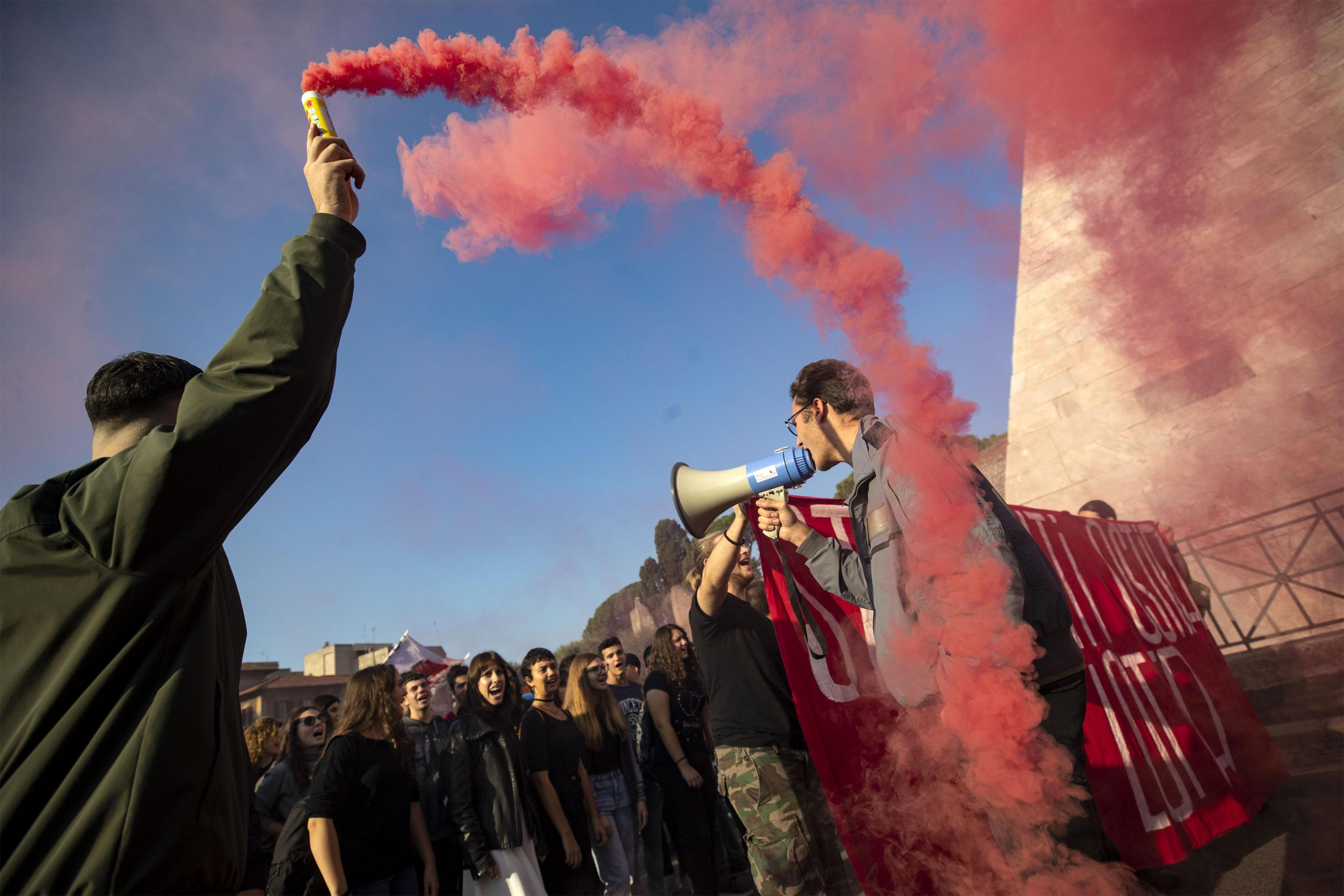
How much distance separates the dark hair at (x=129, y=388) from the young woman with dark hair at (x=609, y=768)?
418 centimetres

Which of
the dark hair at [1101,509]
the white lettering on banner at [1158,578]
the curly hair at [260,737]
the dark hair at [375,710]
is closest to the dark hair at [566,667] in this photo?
the dark hair at [375,710]

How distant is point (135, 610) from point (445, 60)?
2417 millimetres

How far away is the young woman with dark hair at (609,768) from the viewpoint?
4.76 metres

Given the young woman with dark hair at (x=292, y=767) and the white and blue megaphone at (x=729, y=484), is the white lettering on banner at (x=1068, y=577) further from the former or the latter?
the young woman with dark hair at (x=292, y=767)

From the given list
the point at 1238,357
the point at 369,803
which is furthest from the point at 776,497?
the point at 1238,357

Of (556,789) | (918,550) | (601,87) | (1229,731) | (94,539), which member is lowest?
(1229,731)

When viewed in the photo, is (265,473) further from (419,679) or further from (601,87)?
(419,679)

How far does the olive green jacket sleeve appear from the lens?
1.09 metres

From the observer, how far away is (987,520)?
2.35 metres

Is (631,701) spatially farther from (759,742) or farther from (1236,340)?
(1236,340)

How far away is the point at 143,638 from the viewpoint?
1.10m

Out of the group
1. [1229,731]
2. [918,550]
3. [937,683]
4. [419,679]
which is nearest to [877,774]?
[937,683]

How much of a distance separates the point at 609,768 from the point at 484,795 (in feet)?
4.11

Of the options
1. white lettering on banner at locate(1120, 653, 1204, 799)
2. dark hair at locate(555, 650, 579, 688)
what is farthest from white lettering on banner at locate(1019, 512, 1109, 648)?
dark hair at locate(555, 650, 579, 688)
